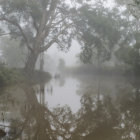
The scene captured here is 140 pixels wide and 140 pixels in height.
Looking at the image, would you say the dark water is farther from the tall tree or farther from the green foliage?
the green foliage

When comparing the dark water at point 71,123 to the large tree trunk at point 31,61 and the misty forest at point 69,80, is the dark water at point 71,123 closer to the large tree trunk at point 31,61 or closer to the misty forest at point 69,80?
the misty forest at point 69,80

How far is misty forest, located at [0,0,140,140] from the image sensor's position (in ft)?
19.6

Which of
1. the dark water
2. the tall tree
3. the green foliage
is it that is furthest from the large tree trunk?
the green foliage

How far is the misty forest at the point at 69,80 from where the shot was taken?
235 inches

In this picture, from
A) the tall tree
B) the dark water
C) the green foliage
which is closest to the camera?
the dark water

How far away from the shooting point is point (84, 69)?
47969mm

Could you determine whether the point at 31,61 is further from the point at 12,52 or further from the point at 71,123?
the point at 12,52

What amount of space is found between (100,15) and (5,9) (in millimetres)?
10003

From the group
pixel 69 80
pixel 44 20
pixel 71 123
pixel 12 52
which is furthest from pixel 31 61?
A: pixel 12 52

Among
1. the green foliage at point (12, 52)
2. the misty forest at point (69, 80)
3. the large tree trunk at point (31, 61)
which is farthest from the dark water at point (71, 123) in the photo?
the green foliage at point (12, 52)

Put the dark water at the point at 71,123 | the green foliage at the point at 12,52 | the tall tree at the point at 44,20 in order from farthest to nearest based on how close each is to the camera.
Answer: the green foliage at the point at 12,52, the tall tree at the point at 44,20, the dark water at the point at 71,123

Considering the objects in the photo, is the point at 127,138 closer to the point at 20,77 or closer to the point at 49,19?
the point at 20,77

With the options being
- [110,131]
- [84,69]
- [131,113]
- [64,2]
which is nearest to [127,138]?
[110,131]

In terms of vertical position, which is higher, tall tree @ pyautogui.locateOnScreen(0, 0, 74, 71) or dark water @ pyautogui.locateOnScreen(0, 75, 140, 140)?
tall tree @ pyautogui.locateOnScreen(0, 0, 74, 71)
